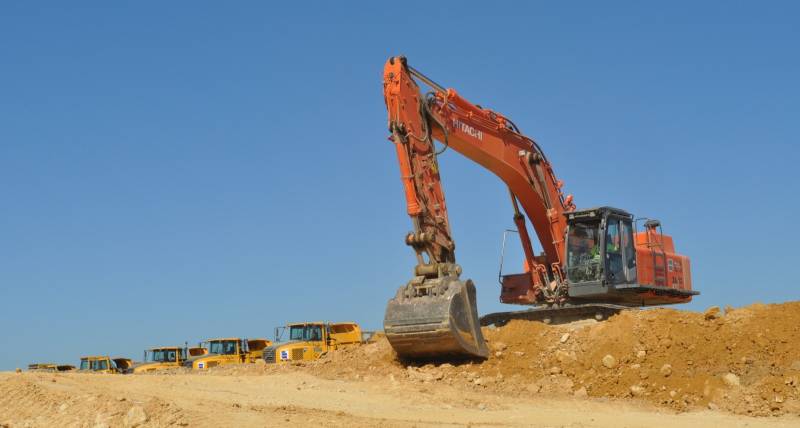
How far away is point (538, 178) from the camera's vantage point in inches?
811

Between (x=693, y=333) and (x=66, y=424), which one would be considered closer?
(x=66, y=424)

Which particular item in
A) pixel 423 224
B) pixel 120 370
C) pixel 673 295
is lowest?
pixel 120 370

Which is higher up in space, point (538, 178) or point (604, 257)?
point (538, 178)

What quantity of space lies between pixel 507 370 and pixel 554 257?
4.86 metres

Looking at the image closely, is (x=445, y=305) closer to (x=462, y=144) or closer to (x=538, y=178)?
(x=462, y=144)

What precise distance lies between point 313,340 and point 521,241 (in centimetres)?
919

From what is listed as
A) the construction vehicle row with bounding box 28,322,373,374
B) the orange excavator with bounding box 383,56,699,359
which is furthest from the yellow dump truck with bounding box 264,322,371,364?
the orange excavator with bounding box 383,56,699,359

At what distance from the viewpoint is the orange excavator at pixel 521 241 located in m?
16.1

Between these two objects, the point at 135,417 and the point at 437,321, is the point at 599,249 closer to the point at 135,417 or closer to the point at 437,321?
the point at 437,321

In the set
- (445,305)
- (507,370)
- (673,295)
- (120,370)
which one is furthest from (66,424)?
(120,370)

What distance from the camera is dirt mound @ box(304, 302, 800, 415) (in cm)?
1470

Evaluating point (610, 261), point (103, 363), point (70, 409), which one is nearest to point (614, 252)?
point (610, 261)

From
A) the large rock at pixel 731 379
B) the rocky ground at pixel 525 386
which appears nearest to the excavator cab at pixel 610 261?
the rocky ground at pixel 525 386

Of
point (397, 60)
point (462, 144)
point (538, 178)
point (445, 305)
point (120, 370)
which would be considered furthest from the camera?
point (120, 370)
